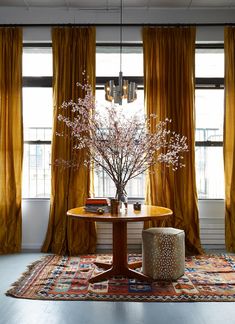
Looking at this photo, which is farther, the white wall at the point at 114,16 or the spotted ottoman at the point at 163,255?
the white wall at the point at 114,16

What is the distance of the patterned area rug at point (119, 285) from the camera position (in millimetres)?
2850

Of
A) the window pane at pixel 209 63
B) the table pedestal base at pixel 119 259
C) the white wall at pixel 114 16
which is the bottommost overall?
the table pedestal base at pixel 119 259

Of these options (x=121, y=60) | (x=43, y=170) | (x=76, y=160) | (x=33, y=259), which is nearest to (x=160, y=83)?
(x=121, y=60)

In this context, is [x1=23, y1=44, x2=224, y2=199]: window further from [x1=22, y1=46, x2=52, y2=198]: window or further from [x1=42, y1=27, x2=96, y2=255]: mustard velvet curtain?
[x1=42, y1=27, x2=96, y2=255]: mustard velvet curtain

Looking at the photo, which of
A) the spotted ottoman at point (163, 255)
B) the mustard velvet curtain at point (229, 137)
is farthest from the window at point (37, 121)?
the mustard velvet curtain at point (229, 137)

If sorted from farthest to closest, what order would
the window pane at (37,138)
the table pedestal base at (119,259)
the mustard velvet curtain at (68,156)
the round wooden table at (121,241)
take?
the window pane at (37,138), the mustard velvet curtain at (68,156), the table pedestal base at (119,259), the round wooden table at (121,241)

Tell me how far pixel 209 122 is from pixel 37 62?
2527 mm

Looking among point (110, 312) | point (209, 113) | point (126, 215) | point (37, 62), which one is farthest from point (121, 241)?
point (37, 62)

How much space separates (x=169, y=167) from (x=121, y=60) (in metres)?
1.63

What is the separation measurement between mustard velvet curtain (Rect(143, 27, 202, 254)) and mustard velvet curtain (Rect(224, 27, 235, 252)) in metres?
0.42

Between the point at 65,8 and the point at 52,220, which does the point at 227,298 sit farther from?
the point at 65,8

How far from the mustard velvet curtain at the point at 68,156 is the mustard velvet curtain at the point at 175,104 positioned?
0.78 metres

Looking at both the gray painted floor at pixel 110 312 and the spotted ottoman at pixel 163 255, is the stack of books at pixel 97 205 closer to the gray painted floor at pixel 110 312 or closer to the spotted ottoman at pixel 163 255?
the spotted ottoman at pixel 163 255

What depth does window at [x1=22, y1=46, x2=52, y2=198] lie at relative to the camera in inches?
185
